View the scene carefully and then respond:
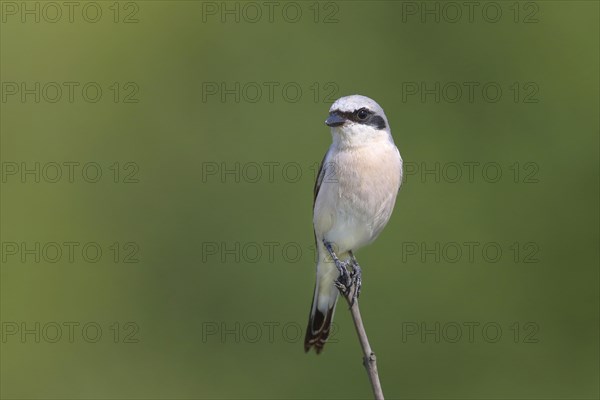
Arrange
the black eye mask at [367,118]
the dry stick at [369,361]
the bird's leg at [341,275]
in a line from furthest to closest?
the black eye mask at [367,118] < the bird's leg at [341,275] < the dry stick at [369,361]

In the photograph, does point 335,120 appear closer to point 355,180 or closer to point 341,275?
point 355,180

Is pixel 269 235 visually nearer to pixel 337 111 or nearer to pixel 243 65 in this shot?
pixel 243 65

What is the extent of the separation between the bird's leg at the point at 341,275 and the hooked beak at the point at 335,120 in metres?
0.69

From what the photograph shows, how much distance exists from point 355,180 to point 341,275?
1.55ft

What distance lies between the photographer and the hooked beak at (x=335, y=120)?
14.2 ft

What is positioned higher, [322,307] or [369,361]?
[369,361]

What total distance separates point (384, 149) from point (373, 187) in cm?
Result: 23

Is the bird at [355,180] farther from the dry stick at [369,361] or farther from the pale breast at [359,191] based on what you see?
the dry stick at [369,361]

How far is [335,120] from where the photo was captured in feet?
14.3

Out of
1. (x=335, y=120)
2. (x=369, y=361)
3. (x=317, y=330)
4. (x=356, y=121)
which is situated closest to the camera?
(x=369, y=361)

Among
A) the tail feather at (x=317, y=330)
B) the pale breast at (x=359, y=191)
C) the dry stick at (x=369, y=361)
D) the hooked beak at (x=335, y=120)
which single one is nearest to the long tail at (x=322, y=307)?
the tail feather at (x=317, y=330)

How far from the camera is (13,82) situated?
717cm

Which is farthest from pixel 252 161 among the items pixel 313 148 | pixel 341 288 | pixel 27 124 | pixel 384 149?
pixel 341 288

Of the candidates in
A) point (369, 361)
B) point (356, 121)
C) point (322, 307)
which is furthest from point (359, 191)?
point (369, 361)
